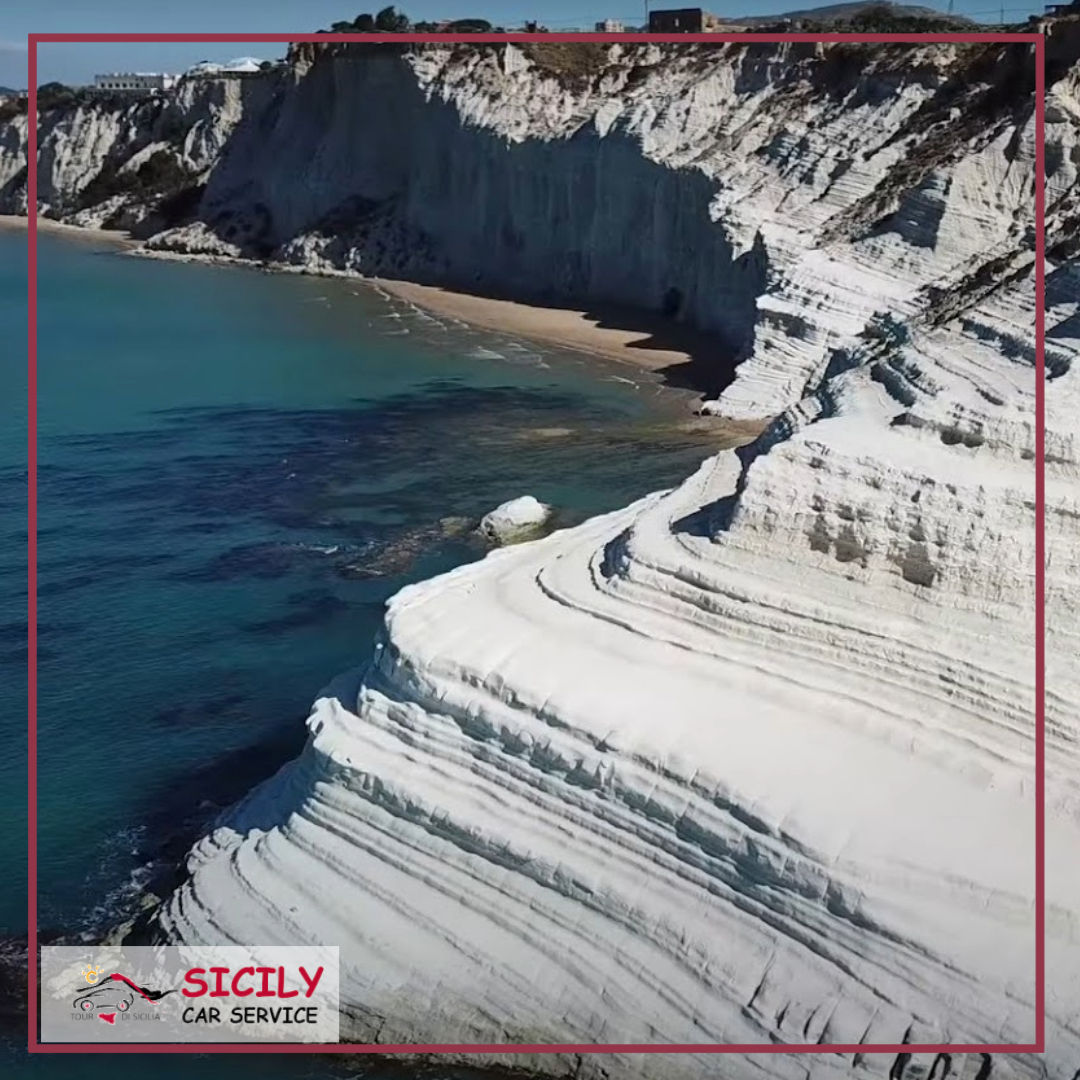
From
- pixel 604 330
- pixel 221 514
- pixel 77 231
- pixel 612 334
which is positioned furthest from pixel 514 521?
pixel 77 231

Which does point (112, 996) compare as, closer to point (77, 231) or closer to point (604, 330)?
point (604, 330)

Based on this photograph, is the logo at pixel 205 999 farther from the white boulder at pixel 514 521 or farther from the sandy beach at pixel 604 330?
the sandy beach at pixel 604 330

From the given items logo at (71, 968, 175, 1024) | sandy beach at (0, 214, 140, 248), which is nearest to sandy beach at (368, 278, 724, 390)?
sandy beach at (0, 214, 140, 248)

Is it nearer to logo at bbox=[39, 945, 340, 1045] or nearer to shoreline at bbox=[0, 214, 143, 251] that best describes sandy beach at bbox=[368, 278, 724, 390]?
shoreline at bbox=[0, 214, 143, 251]

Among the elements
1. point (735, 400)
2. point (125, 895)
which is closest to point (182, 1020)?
point (125, 895)

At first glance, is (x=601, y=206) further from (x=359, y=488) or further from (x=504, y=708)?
(x=504, y=708)

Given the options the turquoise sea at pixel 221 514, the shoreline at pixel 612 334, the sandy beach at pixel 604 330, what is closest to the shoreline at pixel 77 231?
the shoreline at pixel 612 334

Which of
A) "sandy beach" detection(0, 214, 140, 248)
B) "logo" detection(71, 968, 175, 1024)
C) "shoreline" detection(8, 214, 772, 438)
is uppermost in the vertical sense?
"shoreline" detection(8, 214, 772, 438)

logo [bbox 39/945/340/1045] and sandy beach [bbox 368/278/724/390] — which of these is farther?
sandy beach [bbox 368/278/724/390]
